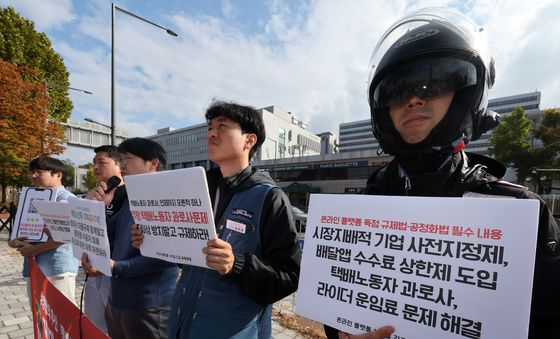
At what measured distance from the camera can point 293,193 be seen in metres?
41.2

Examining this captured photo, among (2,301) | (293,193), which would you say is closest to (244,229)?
(2,301)

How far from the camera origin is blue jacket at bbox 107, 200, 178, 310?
2.17 metres

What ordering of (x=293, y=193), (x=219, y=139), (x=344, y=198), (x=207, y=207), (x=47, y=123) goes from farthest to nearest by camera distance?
(x=293, y=193) → (x=47, y=123) → (x=219, y=139) → (x=207, y=207) → (x=344, y=198)

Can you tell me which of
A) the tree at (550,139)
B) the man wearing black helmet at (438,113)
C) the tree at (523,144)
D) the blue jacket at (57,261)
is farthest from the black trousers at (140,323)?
the tree at (550,139)

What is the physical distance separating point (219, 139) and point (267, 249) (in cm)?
85

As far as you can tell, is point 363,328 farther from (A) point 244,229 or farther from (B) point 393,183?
(A) point 244,229

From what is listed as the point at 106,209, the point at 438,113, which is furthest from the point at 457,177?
the point at 106,209

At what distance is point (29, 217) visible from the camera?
3.14 metres

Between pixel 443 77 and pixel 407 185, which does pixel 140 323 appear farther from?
pixel 443 77

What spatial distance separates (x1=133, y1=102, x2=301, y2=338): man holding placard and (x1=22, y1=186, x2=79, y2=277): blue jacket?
218cm

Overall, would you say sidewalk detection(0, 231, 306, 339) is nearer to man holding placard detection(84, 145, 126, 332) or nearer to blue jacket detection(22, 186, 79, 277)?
blue jacket detection(22, 186, 79, 277)

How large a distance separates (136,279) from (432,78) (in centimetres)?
244

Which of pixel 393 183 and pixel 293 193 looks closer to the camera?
pixel 393 183

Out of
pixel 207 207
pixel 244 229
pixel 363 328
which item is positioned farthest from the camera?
pixel 244 229
